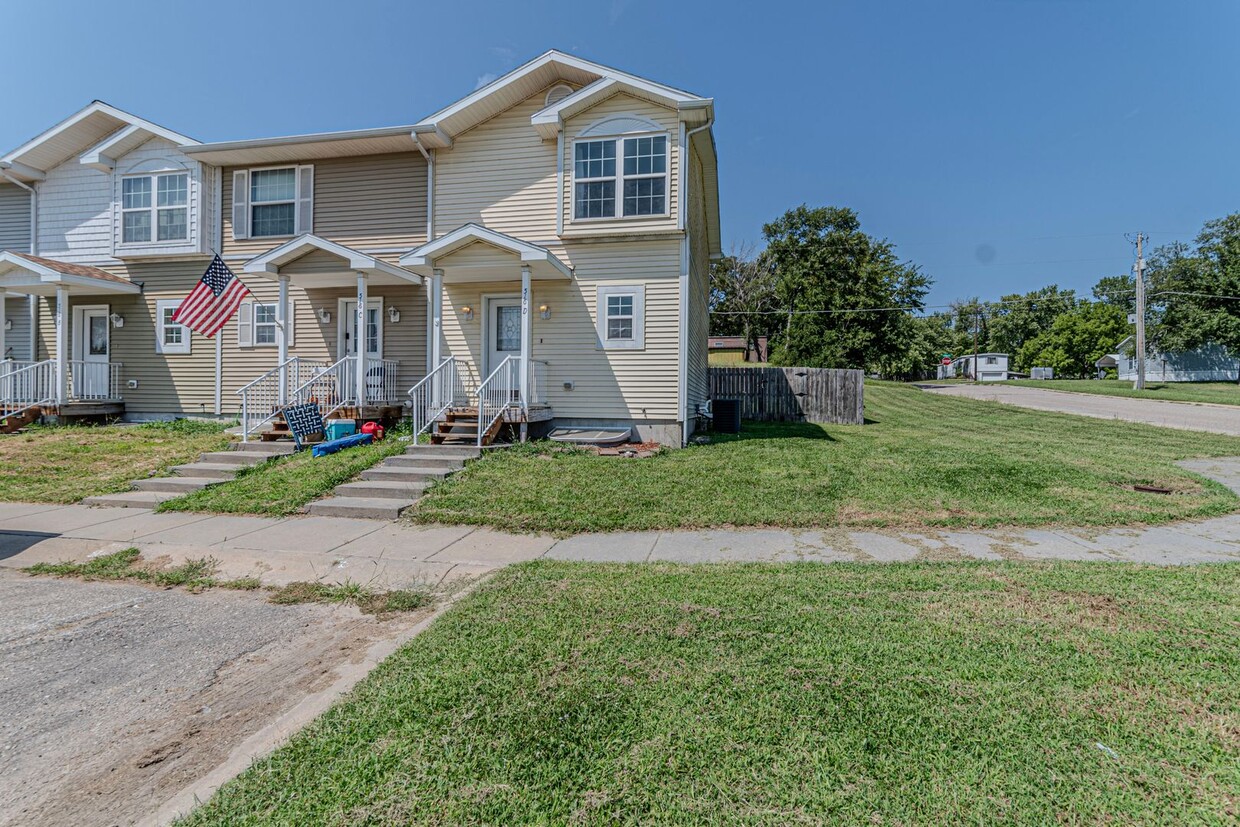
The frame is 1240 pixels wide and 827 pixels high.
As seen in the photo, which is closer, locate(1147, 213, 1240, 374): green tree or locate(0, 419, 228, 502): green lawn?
locate(0, 419, 228, 502): green lawn

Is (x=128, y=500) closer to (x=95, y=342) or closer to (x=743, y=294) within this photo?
(x=95, y=342)

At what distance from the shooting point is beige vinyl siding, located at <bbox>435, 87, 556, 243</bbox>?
38.8ft

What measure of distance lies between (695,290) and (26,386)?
1554 centimetres

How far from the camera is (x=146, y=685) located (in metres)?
3.26

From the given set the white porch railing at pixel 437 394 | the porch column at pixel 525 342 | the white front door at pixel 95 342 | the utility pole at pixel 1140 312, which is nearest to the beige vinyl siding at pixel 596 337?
the porch column at pixel 525 342

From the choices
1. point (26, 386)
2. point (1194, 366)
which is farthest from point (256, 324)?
point (1194, 366)

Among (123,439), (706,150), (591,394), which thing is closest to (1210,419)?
(706,150)

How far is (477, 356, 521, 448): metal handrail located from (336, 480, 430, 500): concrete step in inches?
68.4

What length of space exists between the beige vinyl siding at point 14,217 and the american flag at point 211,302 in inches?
310

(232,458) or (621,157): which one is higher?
(621,157)

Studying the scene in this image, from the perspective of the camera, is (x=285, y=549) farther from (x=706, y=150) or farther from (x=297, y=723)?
(x=706, y=150)

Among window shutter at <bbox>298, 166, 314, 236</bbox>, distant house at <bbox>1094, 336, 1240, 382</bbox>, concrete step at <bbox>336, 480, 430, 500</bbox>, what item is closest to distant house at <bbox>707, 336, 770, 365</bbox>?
distant house at <bbox>1094, 336, 1240, 382</bbox>

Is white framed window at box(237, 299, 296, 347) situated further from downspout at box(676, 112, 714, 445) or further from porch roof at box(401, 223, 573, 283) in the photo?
downspout at box(676, 112, 714, 445)

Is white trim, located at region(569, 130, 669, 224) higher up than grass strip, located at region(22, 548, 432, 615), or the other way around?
white trim, located at region(569, 130, 669, 224)
